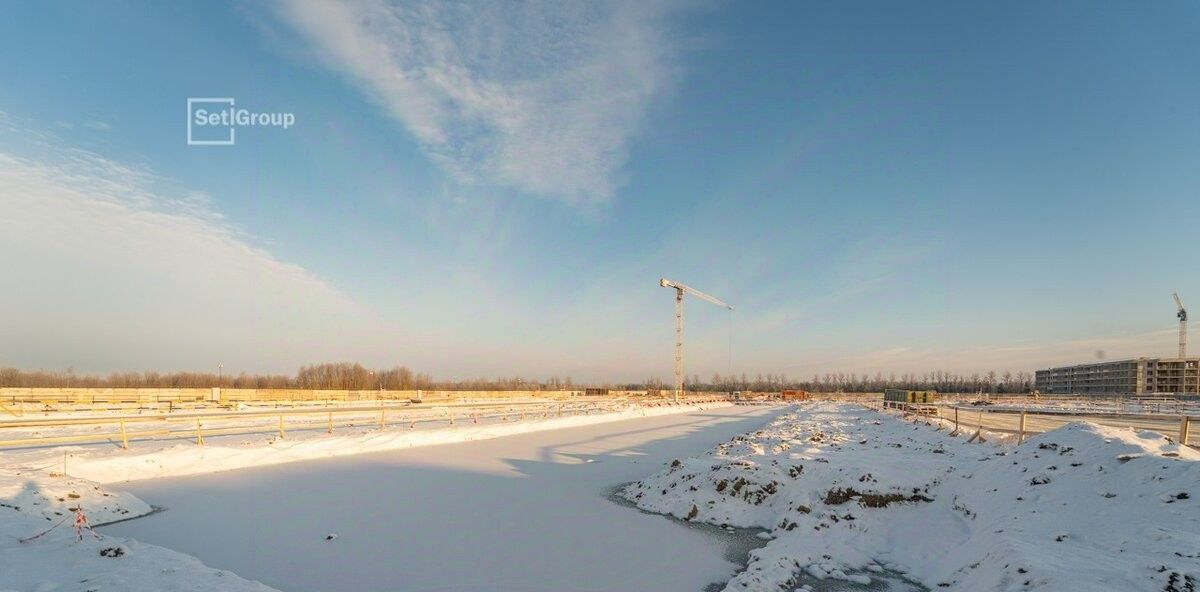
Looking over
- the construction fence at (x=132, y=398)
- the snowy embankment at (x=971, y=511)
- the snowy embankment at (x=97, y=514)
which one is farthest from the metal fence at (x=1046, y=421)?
the construction fence at (x=132, y=398)

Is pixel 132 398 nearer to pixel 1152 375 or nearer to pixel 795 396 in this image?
pixel 795 396

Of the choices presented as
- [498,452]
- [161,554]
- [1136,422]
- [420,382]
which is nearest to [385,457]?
[498,452]

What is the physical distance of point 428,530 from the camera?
36.4 feet

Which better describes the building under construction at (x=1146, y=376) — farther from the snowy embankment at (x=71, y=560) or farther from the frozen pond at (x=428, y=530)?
the snowy embankment at (x=71, y=560)

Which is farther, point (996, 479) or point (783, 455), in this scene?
point (783, 455)

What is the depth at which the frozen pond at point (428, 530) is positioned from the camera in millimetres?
8594

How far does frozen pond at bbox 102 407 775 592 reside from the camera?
8594 millimetres

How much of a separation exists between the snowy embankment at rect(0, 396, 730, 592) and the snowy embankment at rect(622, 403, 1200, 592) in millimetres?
8261

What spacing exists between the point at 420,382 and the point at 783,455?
451 feet

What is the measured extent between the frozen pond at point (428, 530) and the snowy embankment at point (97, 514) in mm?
739

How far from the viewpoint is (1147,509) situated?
814cm

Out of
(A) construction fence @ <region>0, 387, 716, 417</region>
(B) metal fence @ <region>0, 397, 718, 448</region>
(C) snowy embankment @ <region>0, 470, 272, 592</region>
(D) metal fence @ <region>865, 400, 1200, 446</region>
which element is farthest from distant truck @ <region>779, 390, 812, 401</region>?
(C) snowy embankment @ <region>0, 470, 272, 592</region>

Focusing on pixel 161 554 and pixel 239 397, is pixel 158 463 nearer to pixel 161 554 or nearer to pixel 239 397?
pixel 161 554

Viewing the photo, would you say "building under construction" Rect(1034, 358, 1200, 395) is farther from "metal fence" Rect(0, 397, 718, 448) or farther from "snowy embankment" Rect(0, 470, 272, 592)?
"snowy embankment" Rect(0, 470, 272, 592)
